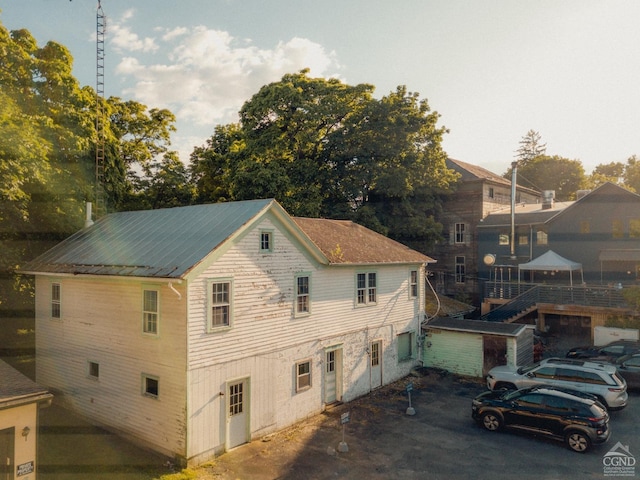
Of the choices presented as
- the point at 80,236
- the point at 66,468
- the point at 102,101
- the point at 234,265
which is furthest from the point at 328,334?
the point at 102,101

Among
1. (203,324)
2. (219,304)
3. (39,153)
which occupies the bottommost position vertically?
(203,324)

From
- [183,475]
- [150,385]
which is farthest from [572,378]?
[150,385]

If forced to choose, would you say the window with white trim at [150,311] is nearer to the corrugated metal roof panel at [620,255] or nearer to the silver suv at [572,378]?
the silver suv at [572,378]

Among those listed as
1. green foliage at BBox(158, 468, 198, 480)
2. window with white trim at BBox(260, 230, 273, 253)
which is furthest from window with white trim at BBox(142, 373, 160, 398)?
window with white trim at BBox(260, 230, 273, 253)

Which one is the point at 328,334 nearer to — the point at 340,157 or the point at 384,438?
the point at 384,438

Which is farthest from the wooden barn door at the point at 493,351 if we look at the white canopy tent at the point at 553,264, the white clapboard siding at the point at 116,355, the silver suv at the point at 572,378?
the white clapboard siding at the point at 116,355

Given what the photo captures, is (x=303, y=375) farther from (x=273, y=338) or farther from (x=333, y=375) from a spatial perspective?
(x=273, y=338)

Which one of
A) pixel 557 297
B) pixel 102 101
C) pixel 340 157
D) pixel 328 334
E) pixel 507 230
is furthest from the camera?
pixel 507 230
